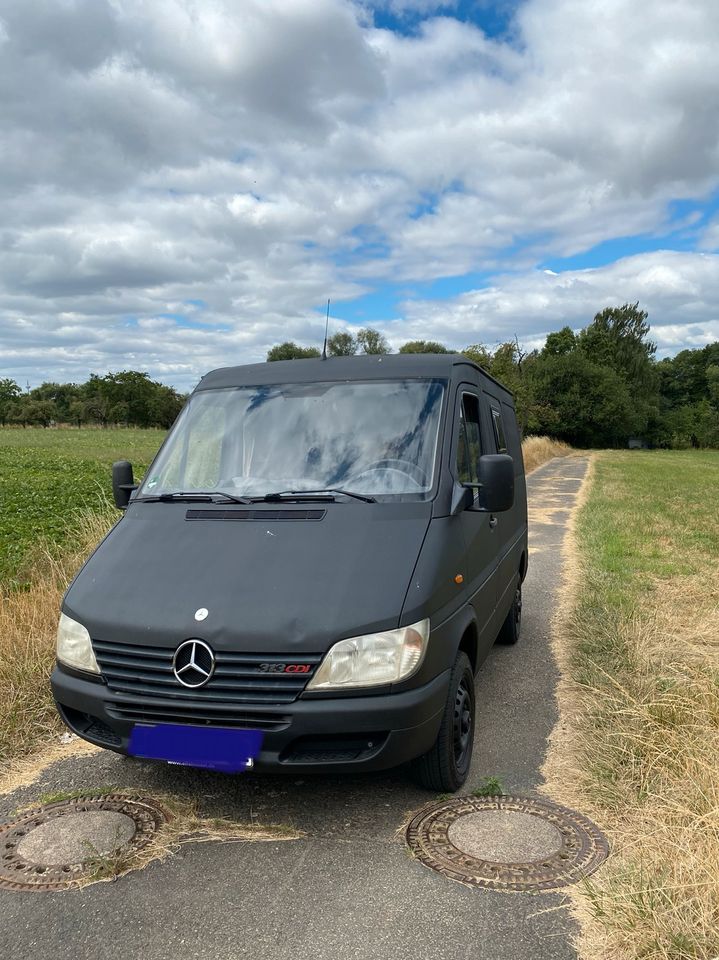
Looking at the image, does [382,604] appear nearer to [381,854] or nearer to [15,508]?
[381,854]

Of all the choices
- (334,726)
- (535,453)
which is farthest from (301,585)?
(535,453)

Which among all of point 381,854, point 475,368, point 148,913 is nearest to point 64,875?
point 148,913

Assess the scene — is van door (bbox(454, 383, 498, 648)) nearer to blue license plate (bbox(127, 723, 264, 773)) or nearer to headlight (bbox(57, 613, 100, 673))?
blue license plate (bbox(127, 723, 264, 773))

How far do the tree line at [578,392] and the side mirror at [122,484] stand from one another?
32.3 metres

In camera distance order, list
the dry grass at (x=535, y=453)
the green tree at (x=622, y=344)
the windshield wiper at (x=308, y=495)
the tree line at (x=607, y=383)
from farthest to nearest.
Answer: the green tree at (x=622, y=344) < the tree line at (x=607, y=383) < the dry grass at (x=535, y=453) < the windshield wiper at (x=308, y=495)

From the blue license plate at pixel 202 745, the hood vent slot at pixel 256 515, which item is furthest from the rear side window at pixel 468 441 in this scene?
the blue license plate at pixel 202 745

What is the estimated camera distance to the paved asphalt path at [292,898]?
266cm

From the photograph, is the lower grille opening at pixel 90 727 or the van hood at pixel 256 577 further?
the lower grille opening at pixel 90 727

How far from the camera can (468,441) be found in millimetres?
4586

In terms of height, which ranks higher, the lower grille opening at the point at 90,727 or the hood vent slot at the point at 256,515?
the hood vent slot at the point at 256,515

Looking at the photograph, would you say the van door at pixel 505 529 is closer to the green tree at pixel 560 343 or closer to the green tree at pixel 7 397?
the green tree at pixel 560 343

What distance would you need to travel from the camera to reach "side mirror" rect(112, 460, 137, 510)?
15.6 ft

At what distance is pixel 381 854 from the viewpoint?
3232 millimetres

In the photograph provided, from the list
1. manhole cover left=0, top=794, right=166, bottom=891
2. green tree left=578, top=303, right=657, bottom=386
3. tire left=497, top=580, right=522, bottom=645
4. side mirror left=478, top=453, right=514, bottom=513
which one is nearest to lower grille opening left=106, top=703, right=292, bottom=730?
manhole cover left=0, top=794, right=166, bottom=891
